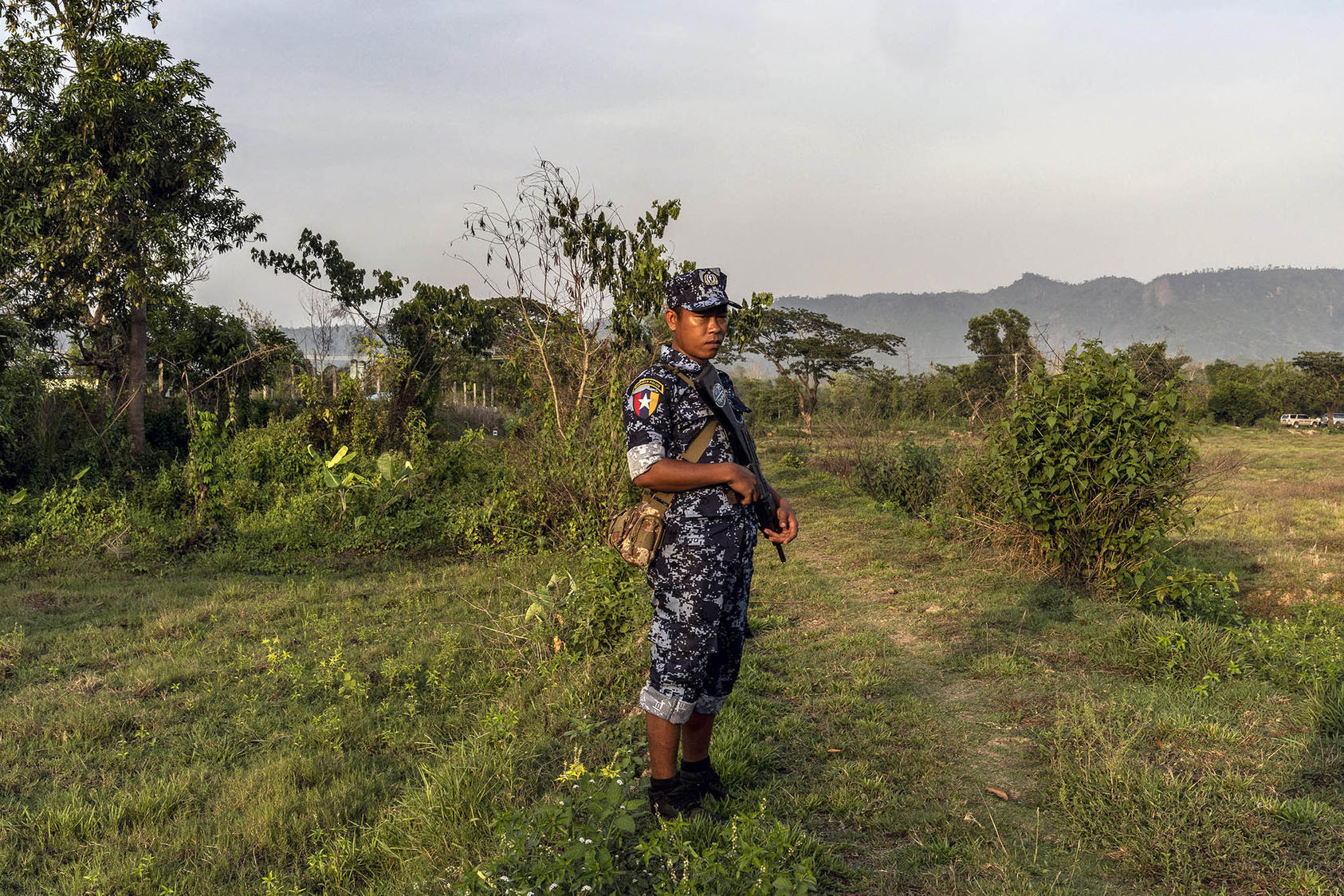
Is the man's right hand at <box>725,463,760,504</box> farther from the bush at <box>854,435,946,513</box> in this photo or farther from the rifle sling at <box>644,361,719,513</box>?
the bush at <box>854,435,946,513</box>

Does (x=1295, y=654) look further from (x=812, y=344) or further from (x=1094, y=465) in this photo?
(x=812, y=344)

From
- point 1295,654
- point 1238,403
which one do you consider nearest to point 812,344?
point 1238,403

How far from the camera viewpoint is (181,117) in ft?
38.9

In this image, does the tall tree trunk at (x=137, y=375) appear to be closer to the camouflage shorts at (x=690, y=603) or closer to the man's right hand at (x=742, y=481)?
the camouflage shorts at (x=690, y=603)

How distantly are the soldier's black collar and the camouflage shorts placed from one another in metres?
0.54

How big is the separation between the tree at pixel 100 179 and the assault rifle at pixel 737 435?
11778 mm

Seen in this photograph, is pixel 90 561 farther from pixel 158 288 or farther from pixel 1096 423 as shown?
pixel 1096 423

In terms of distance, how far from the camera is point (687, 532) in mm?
2691

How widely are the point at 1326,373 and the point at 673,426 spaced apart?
192 ft

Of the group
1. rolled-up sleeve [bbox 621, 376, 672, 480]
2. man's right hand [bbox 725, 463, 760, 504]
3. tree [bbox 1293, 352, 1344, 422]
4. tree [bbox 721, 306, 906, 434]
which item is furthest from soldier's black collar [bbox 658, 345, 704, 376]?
tree [bbox 1293, 352, 1344, 422]

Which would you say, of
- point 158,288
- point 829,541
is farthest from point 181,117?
point 829,541

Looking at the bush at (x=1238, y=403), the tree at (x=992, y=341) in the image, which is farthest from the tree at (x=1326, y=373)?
→ the tree at (x=992, y=341)

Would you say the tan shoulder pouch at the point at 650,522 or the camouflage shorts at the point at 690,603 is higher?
the tan shoulder pouch at the point at 650,522

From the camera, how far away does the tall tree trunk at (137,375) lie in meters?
11.7
